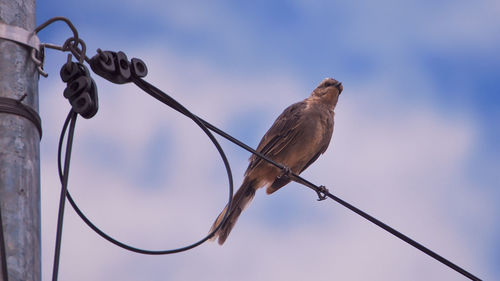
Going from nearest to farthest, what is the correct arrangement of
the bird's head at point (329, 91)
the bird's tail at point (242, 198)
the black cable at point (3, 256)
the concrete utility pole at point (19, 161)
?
1. the black cable at point (3, 256)
2. the concrete utility pole at point (19, 161)
3. the bird's tail at point (242, 198)
4. the bird's head at point (329, 91)

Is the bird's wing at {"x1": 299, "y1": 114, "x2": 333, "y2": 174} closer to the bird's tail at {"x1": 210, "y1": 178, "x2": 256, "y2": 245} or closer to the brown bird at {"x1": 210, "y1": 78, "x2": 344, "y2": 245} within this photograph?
the brown bird at {"x1": 210, "y1": 78, "x2": 344, "y2": 245}

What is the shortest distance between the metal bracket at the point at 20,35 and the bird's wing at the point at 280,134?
5791mm

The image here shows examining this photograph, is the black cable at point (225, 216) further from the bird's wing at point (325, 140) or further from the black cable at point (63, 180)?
the bird's wing at point (325, 140)

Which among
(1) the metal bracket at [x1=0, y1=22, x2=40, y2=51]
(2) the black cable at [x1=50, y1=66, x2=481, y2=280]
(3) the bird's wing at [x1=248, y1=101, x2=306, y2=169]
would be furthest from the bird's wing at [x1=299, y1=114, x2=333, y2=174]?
(1) the metal bracket at [x1=0, y1=22, x2=40, y2=51]

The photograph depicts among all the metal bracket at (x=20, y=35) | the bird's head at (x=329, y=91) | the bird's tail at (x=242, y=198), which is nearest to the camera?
the metal bracket at (x=20, y=35)

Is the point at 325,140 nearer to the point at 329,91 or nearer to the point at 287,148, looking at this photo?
the point at 287,148

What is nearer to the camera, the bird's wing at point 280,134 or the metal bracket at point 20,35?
the metal bracket at point 20,35

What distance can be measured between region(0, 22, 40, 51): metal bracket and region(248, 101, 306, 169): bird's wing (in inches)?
228

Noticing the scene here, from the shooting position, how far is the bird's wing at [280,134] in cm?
927

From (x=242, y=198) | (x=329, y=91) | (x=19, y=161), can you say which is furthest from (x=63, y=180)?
(x=329, y=91)

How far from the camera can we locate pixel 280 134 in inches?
369

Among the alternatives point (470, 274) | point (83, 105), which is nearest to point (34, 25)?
point (83, 105)

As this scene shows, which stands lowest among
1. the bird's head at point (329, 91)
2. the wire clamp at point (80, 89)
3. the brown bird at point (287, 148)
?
the wire clamp at point (80, 89)

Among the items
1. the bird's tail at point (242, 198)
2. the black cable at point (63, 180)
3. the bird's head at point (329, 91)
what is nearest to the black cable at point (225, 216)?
the black cable at point (63, 180)
